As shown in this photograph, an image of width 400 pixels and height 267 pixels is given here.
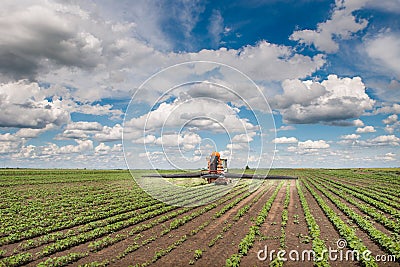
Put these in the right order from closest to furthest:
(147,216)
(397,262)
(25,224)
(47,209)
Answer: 1. (397,262)
2. (25,224)
3. (147,216)
4. (47,209)

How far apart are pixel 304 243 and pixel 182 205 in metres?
11.9

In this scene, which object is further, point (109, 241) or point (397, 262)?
point (109, 241)

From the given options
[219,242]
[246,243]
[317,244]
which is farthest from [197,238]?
[317,244]

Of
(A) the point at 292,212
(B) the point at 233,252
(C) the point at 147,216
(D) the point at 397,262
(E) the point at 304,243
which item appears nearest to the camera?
(D) the point at 397,262

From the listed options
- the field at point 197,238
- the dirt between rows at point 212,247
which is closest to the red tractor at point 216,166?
the field at point 197,238

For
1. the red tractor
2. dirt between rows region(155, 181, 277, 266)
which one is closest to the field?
dirt between rows region(155, 181, 277, 266)

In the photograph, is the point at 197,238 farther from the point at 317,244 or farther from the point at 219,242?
the point at 317,244

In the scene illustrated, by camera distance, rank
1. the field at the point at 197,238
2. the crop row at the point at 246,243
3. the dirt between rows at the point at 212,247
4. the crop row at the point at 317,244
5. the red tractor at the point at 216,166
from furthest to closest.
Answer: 1. the red tractor at the point at 216,166
2. the field at the point at 197,238
3. the dirt between rows at the point at 212,247
4. the crop row at the point at 317,244
5. the crop row at the point at 246,243

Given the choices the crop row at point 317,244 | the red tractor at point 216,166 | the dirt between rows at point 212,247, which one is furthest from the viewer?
the red tractor at point 216,166

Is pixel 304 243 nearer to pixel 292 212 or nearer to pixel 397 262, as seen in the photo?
pixel 397 262

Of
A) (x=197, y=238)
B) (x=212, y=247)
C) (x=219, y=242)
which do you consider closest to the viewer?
(x=212, y=247)

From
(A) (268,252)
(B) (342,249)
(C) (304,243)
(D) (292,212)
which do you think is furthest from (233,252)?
(D) (292,212)

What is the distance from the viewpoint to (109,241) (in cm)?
1293

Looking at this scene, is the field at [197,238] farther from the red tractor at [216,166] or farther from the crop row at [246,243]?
the red tractor at [216,166]
